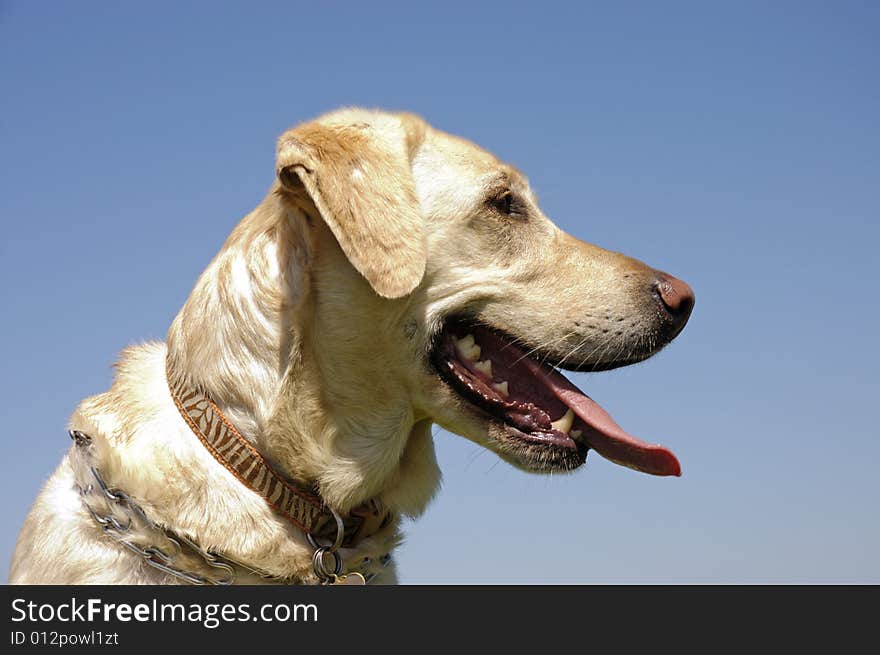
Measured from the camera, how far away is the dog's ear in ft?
14.1

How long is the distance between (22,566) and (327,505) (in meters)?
1.49

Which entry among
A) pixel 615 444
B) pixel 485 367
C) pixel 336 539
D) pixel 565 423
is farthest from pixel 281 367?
pixel 615 444

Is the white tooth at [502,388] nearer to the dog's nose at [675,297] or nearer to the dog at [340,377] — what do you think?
the dog at [340,377]

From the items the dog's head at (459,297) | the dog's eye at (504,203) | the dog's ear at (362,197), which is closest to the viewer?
the dog's ear at (362,197)

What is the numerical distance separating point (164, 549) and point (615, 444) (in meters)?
2.27

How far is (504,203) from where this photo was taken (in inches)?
202

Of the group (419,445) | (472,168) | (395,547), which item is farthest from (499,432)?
(472,168)

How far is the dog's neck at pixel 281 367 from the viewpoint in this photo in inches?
171

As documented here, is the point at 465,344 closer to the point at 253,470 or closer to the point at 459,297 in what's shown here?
the point at 459,297

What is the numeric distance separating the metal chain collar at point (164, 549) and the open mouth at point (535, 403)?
1.13 metres

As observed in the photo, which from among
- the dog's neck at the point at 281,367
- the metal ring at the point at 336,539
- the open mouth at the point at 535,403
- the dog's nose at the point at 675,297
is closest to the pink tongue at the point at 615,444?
the open mouth at the point at 535,403

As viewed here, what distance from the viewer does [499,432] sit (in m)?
4.74

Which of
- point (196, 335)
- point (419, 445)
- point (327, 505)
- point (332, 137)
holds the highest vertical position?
point (332, 137)
